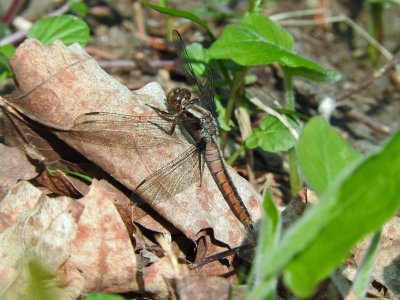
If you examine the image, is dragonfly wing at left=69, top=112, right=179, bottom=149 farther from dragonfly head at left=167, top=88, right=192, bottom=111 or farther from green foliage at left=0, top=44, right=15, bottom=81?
green foliage at left=0, top=44, right=15, bottom=81

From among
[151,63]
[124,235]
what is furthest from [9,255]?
[151,63]

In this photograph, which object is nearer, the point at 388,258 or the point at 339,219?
the point at 339,219

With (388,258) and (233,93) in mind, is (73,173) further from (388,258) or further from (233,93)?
(388,258)

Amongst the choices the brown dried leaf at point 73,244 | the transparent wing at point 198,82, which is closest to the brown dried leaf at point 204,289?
the brown dried leaf at point 73,244

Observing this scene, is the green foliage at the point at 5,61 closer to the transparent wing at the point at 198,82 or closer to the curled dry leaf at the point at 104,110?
the curled dry leaf at the point at 104,110

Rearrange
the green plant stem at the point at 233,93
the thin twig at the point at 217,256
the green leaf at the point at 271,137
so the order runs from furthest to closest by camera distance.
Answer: the green plant stem at the point at 233,93 < the green leaf at the point at 271,137 < the thin twig at the point at 217,256

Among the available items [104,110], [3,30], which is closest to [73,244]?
[104,110]
